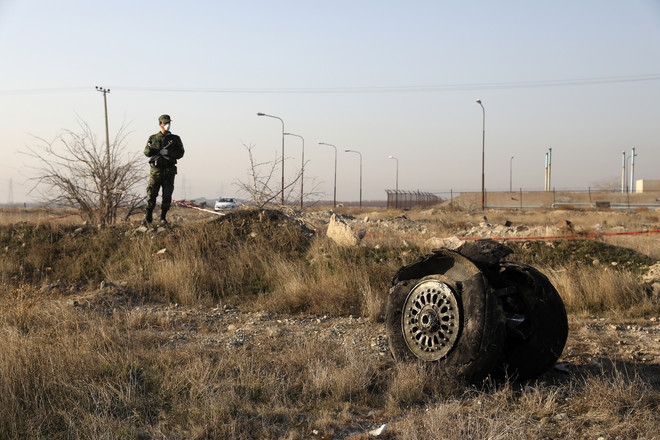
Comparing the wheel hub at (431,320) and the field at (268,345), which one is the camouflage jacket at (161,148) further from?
the wheel hub at (431,320)

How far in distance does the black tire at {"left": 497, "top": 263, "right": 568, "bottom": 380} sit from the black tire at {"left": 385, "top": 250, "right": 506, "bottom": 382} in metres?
0.36

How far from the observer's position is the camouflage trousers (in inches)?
495

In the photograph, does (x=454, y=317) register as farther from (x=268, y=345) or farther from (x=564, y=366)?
(x=268, y=345)

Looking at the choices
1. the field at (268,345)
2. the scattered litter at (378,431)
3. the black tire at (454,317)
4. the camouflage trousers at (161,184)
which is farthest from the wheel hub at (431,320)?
the camouflage trousers at (161,184)

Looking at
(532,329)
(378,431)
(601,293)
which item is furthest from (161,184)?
(378,431)

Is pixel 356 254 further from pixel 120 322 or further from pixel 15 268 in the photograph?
pixel 15 268

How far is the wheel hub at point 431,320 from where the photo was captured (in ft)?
15.6

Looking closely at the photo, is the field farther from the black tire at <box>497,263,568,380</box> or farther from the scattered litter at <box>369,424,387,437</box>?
the black tire at <box>497,263,568,380</box>

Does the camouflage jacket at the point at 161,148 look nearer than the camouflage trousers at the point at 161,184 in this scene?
Yes

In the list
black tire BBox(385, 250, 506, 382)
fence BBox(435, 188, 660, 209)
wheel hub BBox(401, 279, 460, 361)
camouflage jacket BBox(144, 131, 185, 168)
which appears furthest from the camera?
fence BBox(435, 188, 660, 209)

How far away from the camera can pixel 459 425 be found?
3.73 m

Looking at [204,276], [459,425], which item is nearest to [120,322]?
[204,276]

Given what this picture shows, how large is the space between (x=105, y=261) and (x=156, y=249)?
37.2 inches

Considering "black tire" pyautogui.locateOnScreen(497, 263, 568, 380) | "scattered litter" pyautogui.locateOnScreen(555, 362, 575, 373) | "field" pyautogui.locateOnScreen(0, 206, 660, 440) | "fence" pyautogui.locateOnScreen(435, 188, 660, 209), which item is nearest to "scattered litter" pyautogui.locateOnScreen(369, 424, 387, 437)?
"field" pyautogui.locateOnScreen(0, 206, 660, 440)
